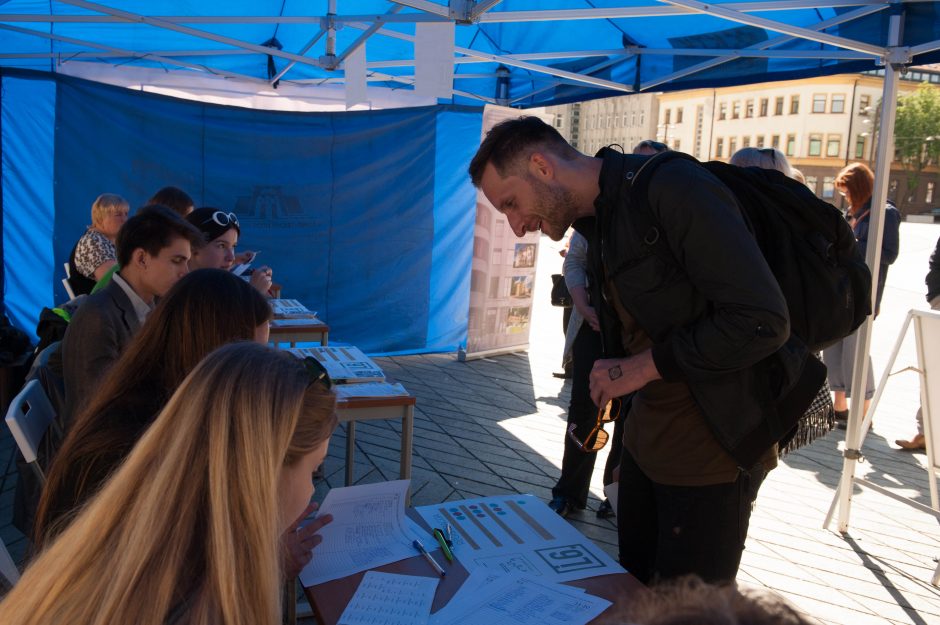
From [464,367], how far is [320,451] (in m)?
5.26

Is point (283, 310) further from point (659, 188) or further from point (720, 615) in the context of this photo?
point (720, 615)

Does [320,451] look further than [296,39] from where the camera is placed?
No

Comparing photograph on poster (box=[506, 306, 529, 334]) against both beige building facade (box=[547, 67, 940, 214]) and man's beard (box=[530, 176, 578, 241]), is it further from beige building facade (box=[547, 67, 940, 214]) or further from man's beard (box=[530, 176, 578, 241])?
beige building facade (box=[547, 67, 940, 214])

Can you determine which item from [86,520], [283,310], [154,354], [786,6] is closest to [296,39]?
[283,310]

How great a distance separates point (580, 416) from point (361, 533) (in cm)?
181

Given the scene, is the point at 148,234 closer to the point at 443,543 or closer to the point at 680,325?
the point at 443,543

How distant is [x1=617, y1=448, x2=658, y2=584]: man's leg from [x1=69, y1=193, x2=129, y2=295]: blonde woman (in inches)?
133

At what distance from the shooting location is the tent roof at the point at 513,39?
137 inches

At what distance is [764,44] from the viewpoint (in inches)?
168

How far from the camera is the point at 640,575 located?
71.5 inches

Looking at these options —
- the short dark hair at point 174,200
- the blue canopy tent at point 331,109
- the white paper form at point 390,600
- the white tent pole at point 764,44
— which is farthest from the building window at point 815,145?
the white paper form at point 390,600

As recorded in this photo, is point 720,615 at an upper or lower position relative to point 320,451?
upper

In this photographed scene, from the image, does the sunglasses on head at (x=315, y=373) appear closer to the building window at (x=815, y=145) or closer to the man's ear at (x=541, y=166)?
the man's ear at (x=541, y=166)

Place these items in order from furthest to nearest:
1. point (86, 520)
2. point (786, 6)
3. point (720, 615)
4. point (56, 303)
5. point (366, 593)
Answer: point (56, 303) < point (786, 6) < point (366, 593) < point (86, 520) < point (720, 615)
